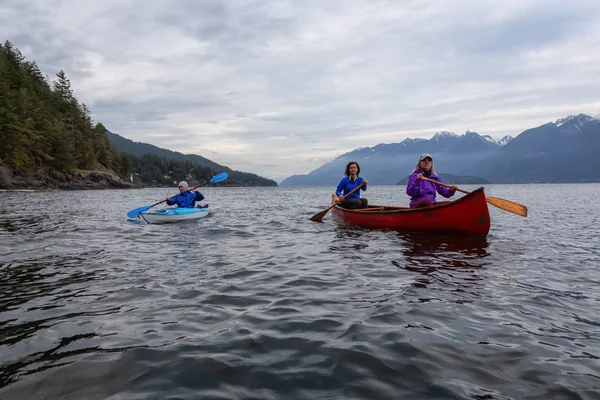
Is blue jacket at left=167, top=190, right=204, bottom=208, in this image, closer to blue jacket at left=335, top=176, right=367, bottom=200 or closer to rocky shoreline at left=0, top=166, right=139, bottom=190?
blue jacket at left=335, top=176, right=367, bottom=200

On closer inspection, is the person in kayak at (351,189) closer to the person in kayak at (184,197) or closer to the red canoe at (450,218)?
the red canoe at (450,218)

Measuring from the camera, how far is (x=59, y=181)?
71250 mm

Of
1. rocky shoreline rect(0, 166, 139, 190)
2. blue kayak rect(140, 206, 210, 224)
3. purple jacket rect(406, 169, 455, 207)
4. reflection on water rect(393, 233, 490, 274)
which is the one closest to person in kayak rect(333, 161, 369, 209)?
purple jacket rect(406, 169, 455, 207)

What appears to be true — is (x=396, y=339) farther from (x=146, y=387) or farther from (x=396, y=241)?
(x=396, y=241)

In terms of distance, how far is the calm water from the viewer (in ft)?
10.8

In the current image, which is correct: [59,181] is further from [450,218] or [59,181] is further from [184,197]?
[450,218]

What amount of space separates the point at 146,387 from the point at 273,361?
46.8 inches

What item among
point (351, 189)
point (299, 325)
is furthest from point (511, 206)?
point (299, 325)

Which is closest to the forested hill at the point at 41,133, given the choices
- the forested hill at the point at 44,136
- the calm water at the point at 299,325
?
the forested hill at the point at 44,136

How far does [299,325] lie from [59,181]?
268 feet

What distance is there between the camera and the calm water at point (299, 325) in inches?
130

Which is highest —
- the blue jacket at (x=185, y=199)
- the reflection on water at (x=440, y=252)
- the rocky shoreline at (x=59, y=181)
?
the rocky shoreline at (x=59, y=181)

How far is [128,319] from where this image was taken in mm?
4867

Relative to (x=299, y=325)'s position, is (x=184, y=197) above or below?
above
